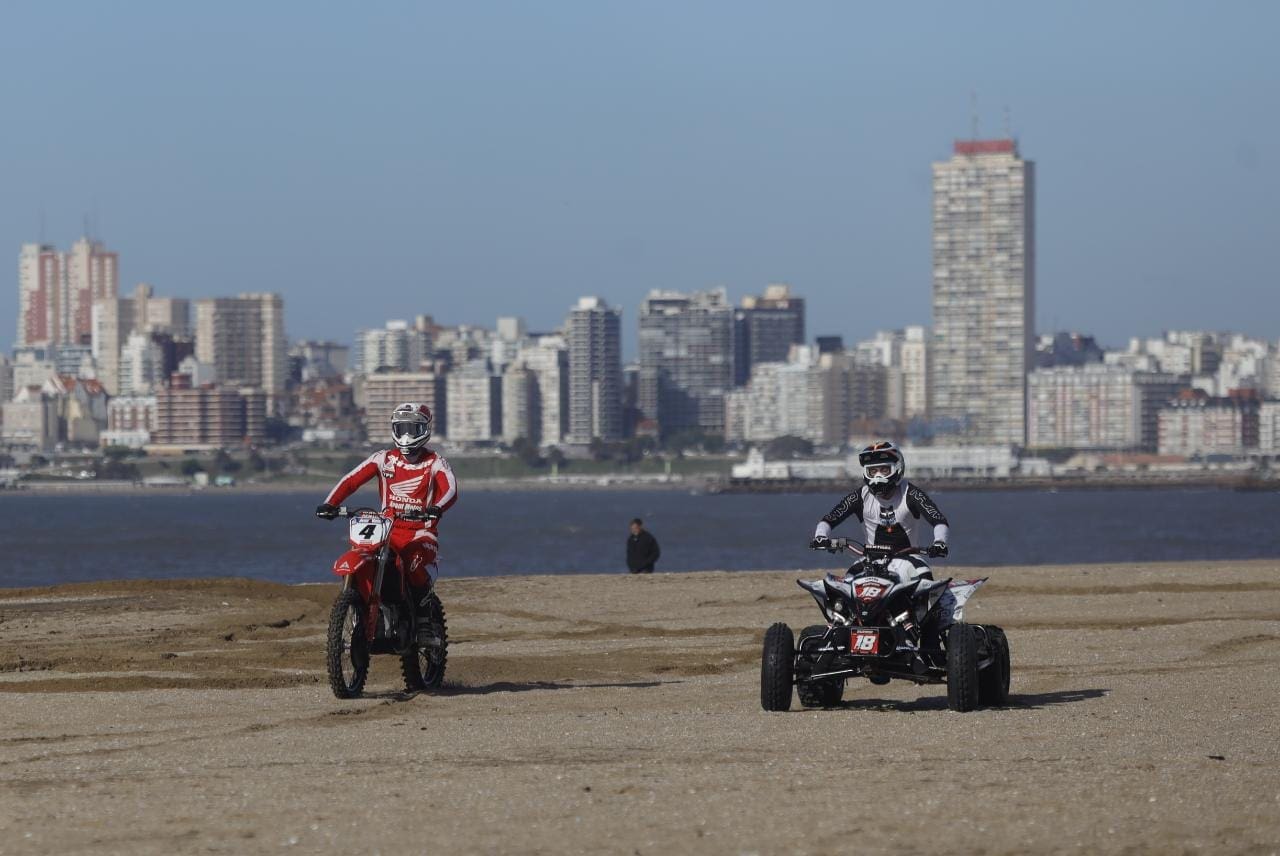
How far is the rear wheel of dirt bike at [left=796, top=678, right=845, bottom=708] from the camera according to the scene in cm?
1269

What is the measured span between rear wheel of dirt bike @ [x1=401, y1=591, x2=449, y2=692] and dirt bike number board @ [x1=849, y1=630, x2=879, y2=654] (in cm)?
279

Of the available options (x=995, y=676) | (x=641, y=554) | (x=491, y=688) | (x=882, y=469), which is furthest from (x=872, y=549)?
(x=641, y=554)

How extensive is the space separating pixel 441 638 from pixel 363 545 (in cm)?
96

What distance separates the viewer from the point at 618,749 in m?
10.7

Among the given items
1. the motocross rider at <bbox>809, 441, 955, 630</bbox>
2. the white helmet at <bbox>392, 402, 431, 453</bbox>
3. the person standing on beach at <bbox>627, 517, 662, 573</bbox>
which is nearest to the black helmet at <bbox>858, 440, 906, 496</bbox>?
the motocross rider at <bbox>809, 441, 955, 630</bbox>

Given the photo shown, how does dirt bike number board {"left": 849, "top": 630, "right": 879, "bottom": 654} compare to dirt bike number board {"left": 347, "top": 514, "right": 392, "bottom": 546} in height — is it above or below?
below

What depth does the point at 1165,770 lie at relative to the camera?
9758 mm

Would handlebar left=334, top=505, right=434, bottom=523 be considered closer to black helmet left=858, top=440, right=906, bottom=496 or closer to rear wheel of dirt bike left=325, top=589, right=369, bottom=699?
rear wheel of dirt bike left=325, top=589, right=369, bottom=699

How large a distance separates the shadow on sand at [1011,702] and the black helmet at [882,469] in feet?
3.96

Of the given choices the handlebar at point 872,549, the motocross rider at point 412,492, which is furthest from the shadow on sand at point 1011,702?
the motocross rider at point 412,492

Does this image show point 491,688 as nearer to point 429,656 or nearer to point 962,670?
point 429,656

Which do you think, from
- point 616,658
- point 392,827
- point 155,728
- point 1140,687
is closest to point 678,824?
point 392,827

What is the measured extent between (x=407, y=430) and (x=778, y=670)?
3037 millimetres

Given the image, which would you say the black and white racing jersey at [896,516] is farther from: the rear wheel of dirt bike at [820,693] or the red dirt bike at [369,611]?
the red dirt bike at [369,611]
